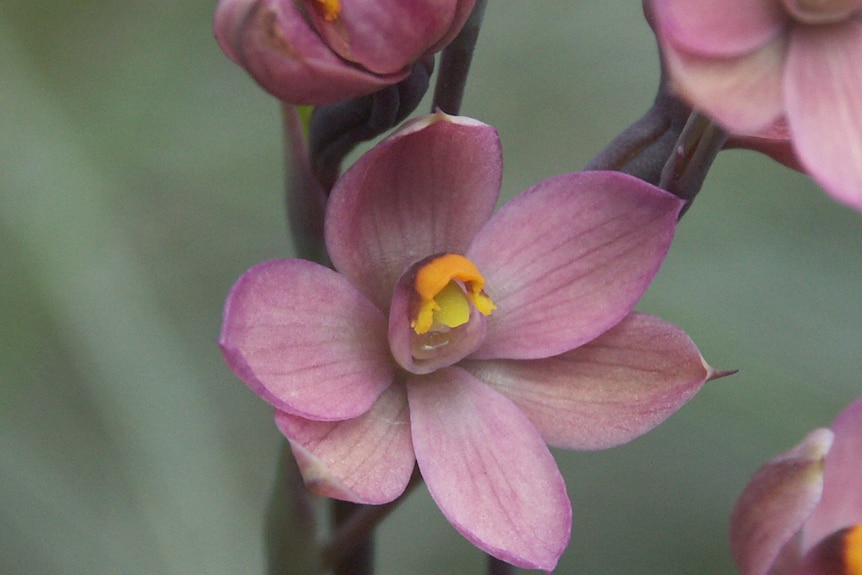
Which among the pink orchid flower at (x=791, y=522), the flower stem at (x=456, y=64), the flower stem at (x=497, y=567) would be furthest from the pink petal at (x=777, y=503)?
the flower stem at (x=456, y=64)

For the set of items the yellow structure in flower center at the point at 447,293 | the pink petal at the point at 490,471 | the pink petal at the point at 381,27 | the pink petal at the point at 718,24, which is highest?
the pink petal at the point at 381,27

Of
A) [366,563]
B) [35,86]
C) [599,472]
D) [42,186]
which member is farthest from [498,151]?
[35,86]

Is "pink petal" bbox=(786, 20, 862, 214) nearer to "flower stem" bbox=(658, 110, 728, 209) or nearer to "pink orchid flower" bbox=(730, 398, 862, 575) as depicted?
"flower stem" bbox=(658, 110, 728, 209)

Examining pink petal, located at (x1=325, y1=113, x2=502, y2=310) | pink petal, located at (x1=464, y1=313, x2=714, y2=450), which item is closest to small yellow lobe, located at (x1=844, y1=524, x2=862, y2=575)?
pink petal, located at (x1=464, y1=313, x2=714, y2=450)

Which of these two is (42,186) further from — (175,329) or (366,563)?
(366,563)

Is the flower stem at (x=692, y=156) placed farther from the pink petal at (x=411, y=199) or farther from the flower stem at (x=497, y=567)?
the flower stem at (x=497, y=567)

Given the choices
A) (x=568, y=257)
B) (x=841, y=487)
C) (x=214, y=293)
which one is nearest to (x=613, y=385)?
(x=568, y=257)
